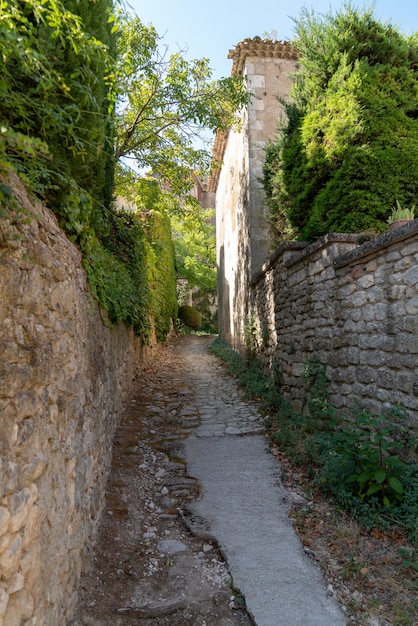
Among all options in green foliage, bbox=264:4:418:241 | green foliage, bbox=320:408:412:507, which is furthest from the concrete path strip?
green foliage, bbox=264:4:418:241

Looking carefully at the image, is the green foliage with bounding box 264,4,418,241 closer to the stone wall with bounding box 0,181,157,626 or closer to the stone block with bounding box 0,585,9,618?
the stone wall with bounding box 0,181,157,626

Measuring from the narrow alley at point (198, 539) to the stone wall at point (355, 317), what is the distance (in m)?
1.21

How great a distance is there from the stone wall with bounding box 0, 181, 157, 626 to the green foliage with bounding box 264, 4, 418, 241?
3396 millimetres

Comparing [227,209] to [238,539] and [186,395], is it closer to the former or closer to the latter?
[186,395]

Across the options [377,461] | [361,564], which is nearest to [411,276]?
[377,461]

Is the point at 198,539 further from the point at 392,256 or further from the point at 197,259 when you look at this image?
the point at 197,259

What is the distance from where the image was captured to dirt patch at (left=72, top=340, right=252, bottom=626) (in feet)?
7.96

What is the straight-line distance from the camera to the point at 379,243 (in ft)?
11.9

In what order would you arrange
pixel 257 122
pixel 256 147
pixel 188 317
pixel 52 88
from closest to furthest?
1. pixel 52 88
2. pixel 256 147
3. pixel 257 122
4. pixel 188 317

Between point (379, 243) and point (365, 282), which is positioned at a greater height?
point (379, 243)

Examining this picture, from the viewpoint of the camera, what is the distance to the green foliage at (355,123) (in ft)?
15.3

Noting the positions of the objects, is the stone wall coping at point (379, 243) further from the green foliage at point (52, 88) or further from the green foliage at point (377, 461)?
the green foliage at point (52, 88)

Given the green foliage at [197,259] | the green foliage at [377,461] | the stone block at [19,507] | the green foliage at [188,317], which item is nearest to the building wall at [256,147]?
the green foliage at [377,461]

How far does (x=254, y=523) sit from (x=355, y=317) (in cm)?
217
